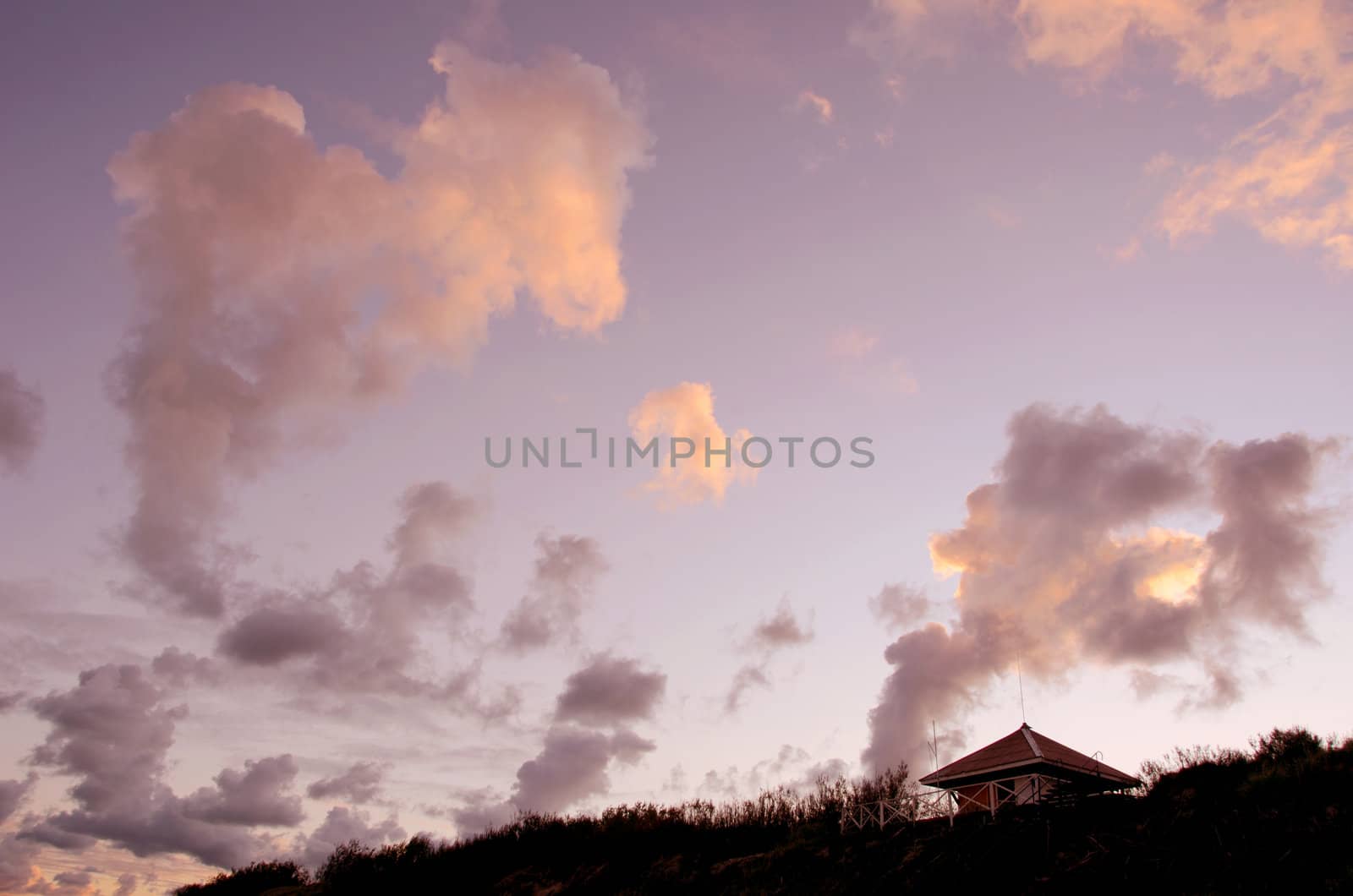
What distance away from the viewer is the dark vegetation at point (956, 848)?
2150 centimetres

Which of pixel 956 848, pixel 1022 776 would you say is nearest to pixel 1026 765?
pixel 1022 776

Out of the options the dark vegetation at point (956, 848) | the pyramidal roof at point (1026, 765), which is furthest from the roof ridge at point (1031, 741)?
the dark vegetation at point (956, 848)

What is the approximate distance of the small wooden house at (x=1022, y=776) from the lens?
1341 inches

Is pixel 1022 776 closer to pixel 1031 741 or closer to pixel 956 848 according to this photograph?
pixel 1031 741

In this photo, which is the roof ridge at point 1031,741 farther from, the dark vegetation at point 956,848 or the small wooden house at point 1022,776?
the dark vegetation at point 956,848

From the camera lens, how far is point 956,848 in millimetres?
28125

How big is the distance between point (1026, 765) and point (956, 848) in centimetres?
780

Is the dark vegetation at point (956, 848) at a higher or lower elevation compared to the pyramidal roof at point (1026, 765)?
lower

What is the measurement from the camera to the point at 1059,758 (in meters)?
34.9

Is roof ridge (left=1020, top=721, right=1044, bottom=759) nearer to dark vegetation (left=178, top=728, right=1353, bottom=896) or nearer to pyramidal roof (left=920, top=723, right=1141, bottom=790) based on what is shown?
pyramidal roof (left=920, top=723, right=1141, bottom=790)

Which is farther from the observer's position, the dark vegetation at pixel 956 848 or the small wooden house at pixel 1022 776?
the small wooden house at pixel 1022 776

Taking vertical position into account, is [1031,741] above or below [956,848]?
above

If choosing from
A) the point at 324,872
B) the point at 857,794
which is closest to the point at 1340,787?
the point at 857,794

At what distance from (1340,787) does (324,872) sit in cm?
4301
